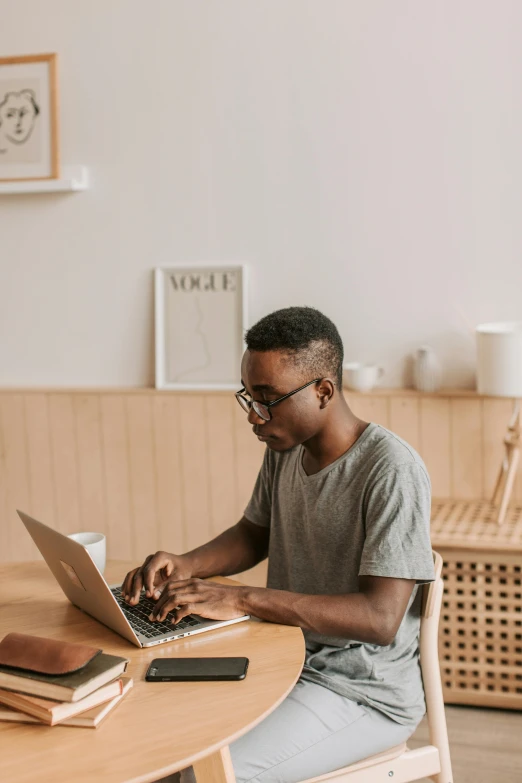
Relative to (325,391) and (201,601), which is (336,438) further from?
(201,601)

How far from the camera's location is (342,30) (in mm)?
2836

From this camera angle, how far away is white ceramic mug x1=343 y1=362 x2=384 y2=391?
2.88m

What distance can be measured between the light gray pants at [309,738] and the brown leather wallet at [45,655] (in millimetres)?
346

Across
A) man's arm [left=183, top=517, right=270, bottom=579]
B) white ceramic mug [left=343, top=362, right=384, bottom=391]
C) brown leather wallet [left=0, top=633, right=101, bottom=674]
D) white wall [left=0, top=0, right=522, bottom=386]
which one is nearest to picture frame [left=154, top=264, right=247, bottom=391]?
white wall [left=0, top=0, right=522, bottom=386]

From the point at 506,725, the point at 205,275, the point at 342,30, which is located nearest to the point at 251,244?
the point at 205,275

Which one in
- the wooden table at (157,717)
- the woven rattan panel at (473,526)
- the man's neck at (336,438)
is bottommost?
the woven rattan panel at (473,526)

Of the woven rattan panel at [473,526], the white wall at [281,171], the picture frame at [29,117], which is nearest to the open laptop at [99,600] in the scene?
the woven rattan panel at [473,526]

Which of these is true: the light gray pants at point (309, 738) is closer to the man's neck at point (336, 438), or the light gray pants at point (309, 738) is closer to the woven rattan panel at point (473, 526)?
the man's neck at point (336, 438)

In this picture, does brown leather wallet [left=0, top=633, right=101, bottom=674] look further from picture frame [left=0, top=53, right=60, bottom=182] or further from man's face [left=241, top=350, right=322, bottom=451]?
picture frame [left=0, top=53, right=60, bottom=182]

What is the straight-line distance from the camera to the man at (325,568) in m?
1.48

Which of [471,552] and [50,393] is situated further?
[50,393]

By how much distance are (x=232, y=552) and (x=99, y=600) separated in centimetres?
46

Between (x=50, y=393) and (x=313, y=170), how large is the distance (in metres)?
1.24

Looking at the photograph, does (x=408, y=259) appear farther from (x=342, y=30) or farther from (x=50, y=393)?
(x=50, y=393)
